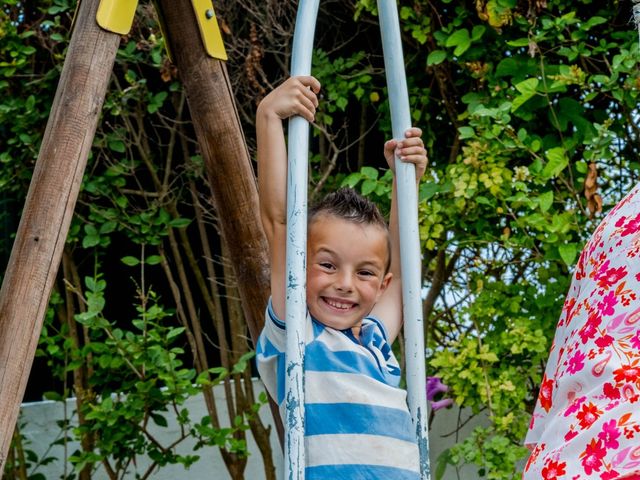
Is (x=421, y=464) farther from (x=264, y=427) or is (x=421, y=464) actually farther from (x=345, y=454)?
(x=264, y=427)

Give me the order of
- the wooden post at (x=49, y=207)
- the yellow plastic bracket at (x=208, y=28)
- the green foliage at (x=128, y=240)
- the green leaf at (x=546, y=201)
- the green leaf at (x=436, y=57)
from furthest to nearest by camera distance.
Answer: the green foliage at (x=128, y=240) → the green leaf at (x=436, y=57) → the green leaf at (x=546, y=201) → the yellow plastic bracket at (x=208, y=28) → the wooden post at (x=49, y=207)

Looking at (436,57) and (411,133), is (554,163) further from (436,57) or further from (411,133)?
(411,133)

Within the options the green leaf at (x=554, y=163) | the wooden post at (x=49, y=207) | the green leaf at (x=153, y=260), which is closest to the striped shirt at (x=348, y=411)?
the wooden post at (x=49, y=207)

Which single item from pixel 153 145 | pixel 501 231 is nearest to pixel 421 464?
pixel 501 231

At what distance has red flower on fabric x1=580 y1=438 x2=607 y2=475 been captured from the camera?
155cm

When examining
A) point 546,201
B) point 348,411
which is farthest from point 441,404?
point 348,411

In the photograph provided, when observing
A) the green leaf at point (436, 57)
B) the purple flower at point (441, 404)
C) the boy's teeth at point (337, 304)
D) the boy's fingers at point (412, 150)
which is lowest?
the boy's teeth at point (337, 304)

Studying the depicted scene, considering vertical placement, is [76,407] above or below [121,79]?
below

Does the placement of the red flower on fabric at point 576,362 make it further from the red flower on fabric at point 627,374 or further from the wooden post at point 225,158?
the wooden post at point 225,158

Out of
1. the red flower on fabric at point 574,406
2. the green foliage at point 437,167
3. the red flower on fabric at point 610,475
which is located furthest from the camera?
the green foliage at point 437,167

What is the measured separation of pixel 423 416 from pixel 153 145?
9.07 ft

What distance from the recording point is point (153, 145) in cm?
427

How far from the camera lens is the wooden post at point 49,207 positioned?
2115 millimetres

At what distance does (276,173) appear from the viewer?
5.74ft
